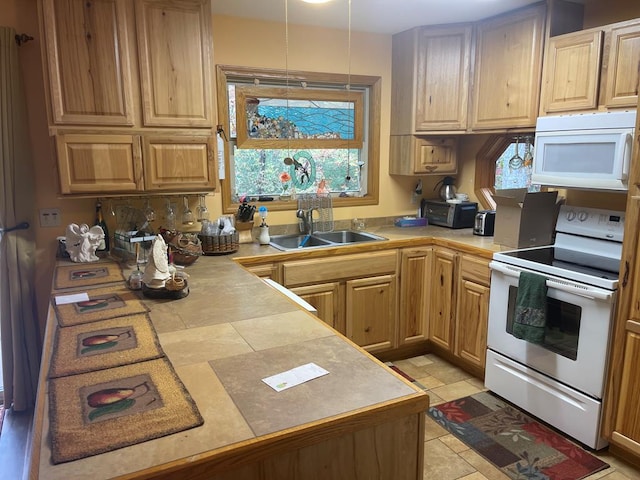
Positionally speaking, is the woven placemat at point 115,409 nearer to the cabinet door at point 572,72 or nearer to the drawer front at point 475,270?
the drawer front at point 475,270

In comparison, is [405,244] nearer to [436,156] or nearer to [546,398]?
[436,156]

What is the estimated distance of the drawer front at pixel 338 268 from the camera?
3004mm

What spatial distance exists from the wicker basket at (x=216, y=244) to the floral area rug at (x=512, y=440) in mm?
1589

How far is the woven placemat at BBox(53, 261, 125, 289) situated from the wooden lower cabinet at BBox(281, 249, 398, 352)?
988 millimetres

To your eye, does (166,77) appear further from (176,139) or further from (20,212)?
(20,212)

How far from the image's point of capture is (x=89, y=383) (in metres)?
1.30

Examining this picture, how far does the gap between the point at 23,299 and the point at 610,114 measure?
339cm

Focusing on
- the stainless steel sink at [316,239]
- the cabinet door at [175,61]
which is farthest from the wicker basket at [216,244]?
the cabinet door at [175,61]

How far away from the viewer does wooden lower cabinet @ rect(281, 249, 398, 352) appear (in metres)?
3.05

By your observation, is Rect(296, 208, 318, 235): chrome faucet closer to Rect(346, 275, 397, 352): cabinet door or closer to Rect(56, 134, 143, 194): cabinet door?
Rect(346, 275, 397, 352): cabinet door

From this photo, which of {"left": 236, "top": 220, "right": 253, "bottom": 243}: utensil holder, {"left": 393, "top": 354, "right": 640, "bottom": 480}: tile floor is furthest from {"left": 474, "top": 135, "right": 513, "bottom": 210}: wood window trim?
{"left": 236, "top": 220, "right": 253, "bottom": 243}: utensil holder

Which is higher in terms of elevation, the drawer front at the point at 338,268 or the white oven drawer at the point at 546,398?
the drawer front at the point at 338,268

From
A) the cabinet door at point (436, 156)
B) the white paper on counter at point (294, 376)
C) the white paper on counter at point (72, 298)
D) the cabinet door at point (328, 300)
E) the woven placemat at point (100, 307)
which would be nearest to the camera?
the white paper on counter at point (294, 376)

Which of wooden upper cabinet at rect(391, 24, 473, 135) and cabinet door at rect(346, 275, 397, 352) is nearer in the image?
cabinet door at rect(346, 275, 397, 352)
